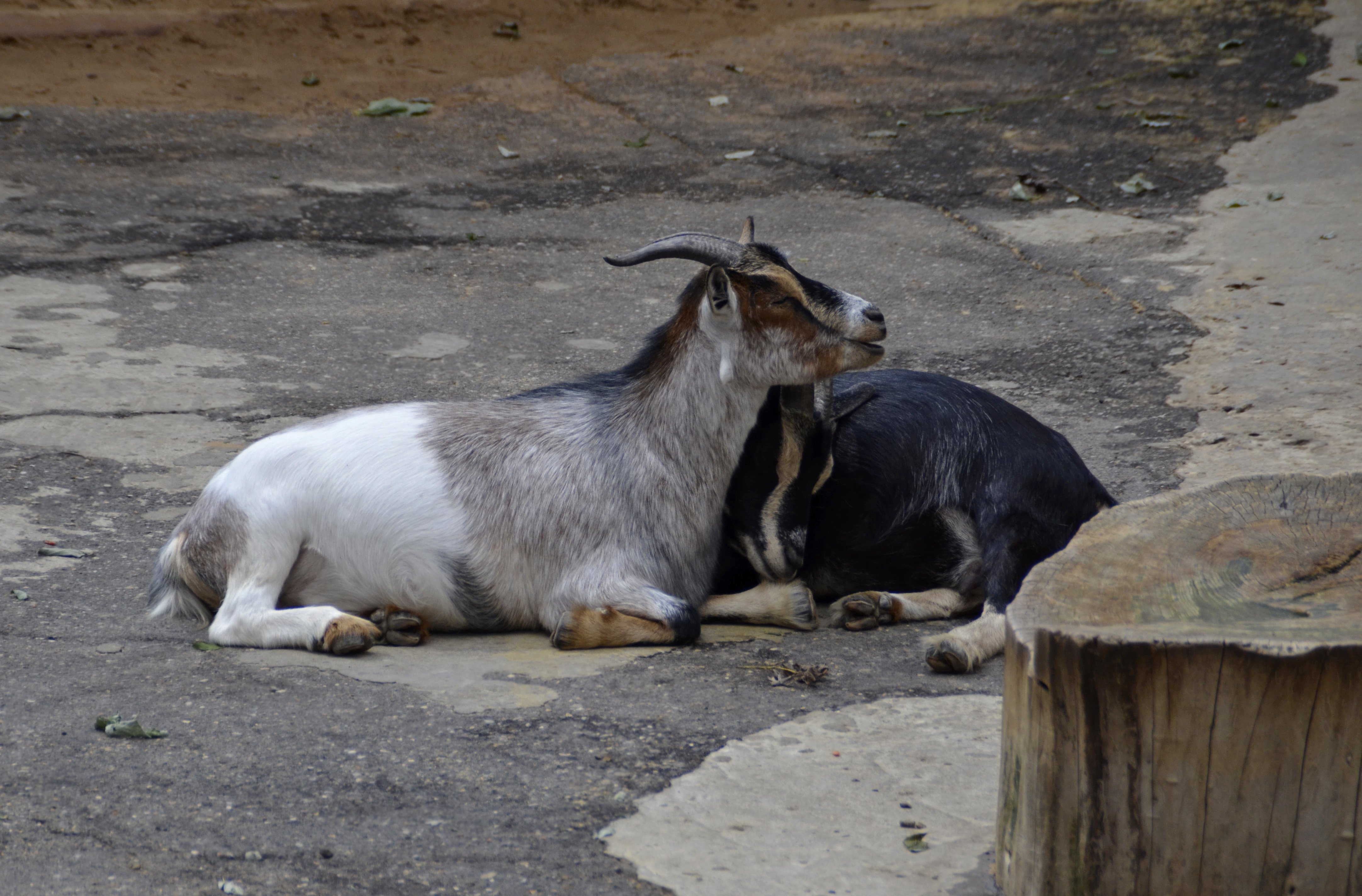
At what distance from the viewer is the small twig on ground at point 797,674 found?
3.73 m

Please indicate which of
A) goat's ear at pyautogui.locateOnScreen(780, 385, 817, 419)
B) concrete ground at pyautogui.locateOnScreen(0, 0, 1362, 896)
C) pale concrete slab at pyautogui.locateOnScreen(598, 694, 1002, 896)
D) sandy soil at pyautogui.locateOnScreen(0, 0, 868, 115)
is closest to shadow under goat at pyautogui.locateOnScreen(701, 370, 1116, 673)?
goat's ear at pyautogui.locateOnScreen(780, 385, 817, 419)

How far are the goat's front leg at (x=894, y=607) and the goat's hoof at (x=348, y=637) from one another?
4.43 ft

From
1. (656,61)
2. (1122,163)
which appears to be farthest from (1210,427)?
(656,61)

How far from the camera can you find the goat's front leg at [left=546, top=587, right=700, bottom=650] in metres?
4.00

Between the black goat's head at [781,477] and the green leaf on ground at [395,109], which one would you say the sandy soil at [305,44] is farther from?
the black goat's head at [781,477]

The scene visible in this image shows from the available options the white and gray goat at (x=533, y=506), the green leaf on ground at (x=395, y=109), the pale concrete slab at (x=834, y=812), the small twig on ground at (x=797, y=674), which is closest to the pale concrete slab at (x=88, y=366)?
the white and gray goat at (x=533, y=506)

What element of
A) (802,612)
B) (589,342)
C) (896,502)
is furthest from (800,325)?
(589,342)

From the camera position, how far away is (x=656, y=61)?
11609 millimetres

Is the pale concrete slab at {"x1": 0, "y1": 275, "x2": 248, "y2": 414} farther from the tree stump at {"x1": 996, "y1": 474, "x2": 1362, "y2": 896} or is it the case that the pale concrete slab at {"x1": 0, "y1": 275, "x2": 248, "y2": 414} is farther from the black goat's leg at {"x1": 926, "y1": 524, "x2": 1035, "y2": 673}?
the tree stump at {"x1": 996, "y1": 474, "x2": 1362, "y2": 896}

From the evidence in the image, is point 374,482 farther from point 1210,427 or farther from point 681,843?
point 1210,427

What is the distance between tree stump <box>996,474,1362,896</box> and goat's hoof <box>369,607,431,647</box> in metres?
1.96

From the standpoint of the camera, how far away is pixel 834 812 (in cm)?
301

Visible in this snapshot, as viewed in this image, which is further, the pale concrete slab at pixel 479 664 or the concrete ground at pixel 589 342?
the pale concrete slab at pixel 479 664

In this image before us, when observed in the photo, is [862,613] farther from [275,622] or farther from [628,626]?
[275,622]
